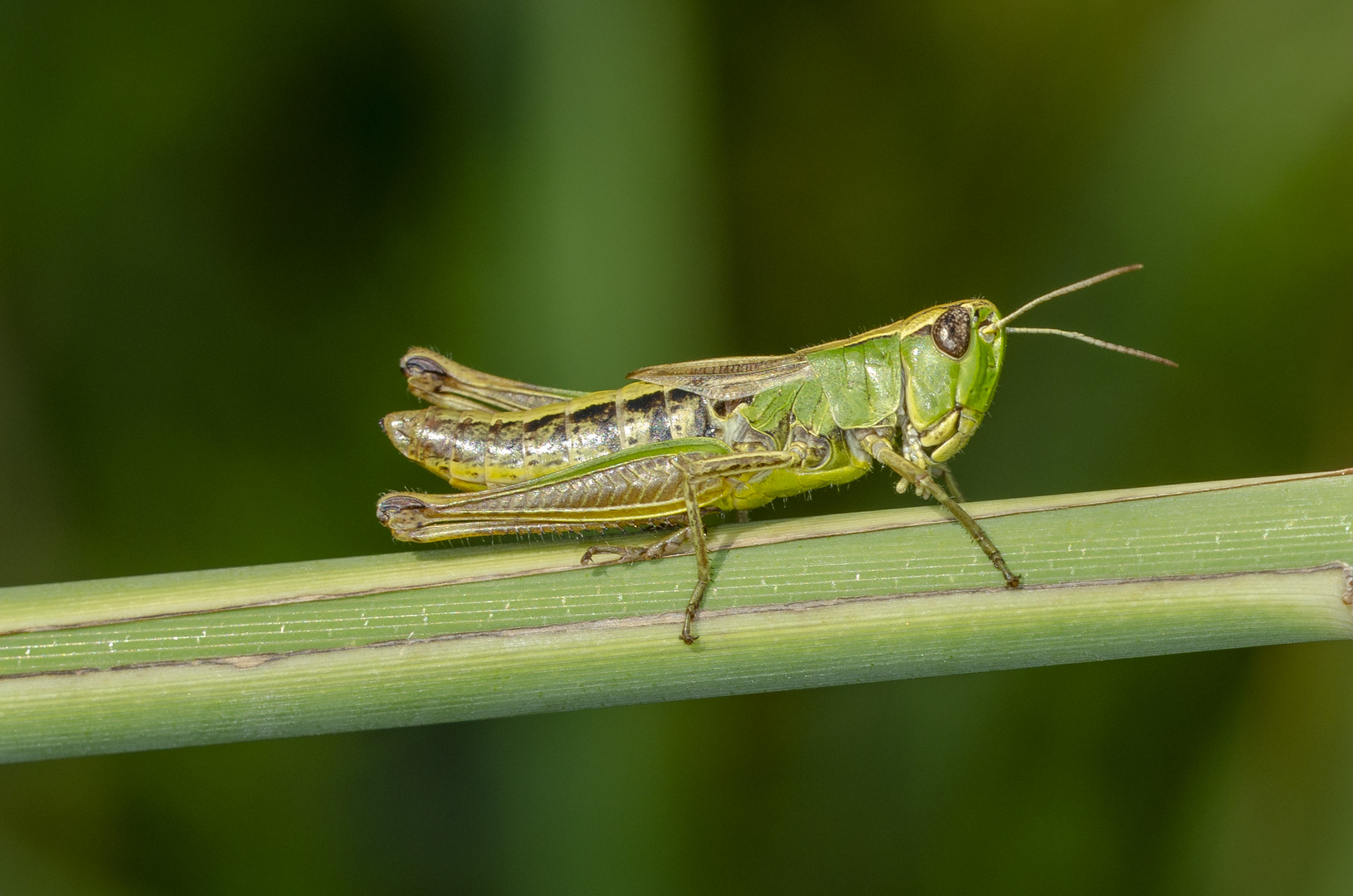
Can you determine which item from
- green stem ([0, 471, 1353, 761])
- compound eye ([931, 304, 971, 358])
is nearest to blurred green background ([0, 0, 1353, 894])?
compound eye ([931, 304, 971, 358])

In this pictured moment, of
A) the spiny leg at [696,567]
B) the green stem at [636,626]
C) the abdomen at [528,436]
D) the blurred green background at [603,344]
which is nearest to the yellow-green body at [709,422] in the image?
the abdomen at [528,436]

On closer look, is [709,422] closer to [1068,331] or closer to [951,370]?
[951,370]

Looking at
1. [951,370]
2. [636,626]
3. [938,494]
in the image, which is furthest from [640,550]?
[951,370]

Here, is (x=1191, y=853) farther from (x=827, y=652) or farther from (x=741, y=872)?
(x=827, y=652)

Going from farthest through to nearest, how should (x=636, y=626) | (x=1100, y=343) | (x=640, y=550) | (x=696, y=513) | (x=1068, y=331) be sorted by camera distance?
(x=1068, y=331) → (x=1100, y=343) → (x=696, y=513) → (x=640, y=550) → (x=636, y=626)

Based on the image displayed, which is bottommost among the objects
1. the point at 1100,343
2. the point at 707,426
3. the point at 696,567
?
the point at 696,567

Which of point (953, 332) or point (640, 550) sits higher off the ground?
point (953, 332)
